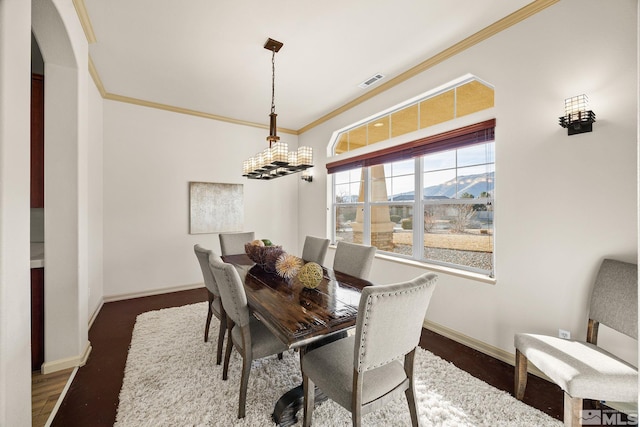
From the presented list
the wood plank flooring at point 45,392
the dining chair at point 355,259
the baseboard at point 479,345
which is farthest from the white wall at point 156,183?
the baseboard at point 479,345

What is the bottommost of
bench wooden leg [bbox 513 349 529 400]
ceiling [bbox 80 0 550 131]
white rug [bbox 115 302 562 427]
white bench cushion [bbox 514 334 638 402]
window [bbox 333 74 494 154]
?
white rug [bbox 115 302 562 427]

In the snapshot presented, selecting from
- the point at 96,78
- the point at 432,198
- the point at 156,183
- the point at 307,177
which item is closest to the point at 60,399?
the point at 156,183

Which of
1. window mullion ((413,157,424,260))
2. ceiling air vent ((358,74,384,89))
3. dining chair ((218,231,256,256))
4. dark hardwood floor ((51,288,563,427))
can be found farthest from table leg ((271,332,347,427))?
ceiling air vent ((358,74,384,89))

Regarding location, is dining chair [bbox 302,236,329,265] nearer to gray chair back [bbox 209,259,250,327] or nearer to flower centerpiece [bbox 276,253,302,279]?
flower centerpiece [bbox 276,253,302,279]

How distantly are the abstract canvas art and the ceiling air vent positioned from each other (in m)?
2.68

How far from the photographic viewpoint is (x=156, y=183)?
4.11m

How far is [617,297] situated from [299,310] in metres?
1.98

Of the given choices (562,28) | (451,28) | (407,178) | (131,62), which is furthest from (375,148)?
(131,62)

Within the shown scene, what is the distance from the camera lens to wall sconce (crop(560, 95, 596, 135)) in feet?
5.94

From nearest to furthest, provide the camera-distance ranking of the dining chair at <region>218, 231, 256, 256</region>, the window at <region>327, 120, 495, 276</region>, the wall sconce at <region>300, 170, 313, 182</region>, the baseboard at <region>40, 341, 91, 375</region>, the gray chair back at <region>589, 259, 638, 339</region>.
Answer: the gray chair back at <region>589, 259, 638, 339</region>
the baseboard at <region>40, 341, 91, 375</region>
the window at <region>327, 120, 495, 276</region>
the dining chair at <region>218, 231, 256, 256</region>
the wall sconce at <region>300, 170, 313, 182</region>

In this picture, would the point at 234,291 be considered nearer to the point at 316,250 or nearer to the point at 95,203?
the point at 316,250

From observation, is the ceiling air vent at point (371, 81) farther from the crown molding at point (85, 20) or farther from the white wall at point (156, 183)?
the crown molding at point (85, 20)

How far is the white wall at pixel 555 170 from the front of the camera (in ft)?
5.72

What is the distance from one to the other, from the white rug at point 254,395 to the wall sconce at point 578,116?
194 cm
